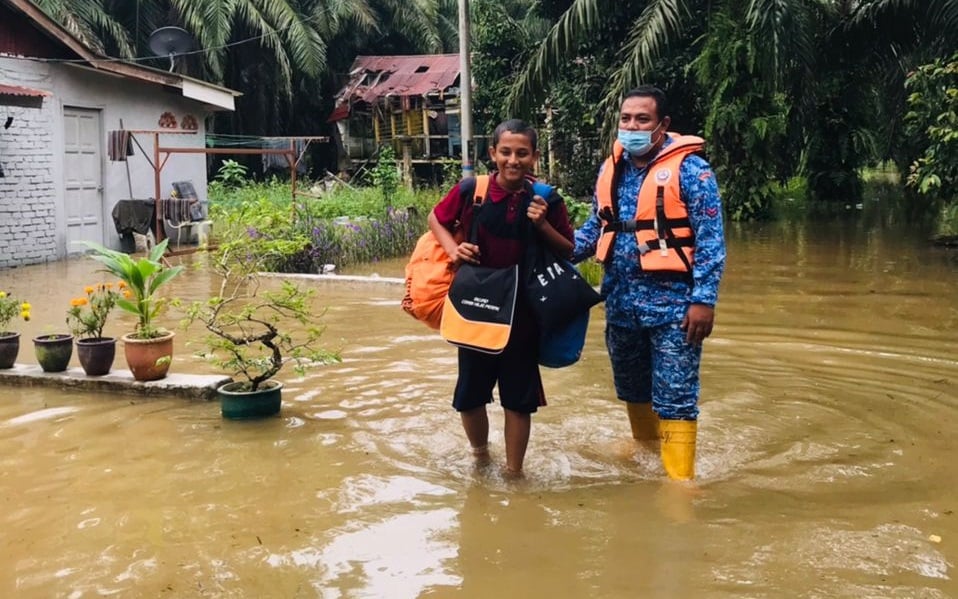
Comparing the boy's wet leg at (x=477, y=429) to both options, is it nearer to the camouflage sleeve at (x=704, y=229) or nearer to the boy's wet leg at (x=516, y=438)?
the boy's wet leg at (x=516, y=438)

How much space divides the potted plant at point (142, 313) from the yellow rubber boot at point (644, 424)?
2.94 m

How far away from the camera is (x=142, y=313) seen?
18.7 feet

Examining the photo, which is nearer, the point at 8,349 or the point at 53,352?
the point at 53,352

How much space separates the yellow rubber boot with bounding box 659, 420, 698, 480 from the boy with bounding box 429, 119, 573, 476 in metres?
0.58

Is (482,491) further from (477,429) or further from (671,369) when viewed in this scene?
(671,369)

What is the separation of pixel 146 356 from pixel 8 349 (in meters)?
1.17

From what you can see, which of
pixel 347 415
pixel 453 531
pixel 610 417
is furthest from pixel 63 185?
pixel 453 531

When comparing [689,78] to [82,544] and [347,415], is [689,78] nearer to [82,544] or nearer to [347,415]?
[347,415]

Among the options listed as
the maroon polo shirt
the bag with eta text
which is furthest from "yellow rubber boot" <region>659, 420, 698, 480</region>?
the maroon polo shirt

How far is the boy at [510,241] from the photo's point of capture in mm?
3943

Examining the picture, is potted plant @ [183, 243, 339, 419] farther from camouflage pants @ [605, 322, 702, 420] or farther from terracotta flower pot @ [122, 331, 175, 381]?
camouflage pants @ [605, 322, 702, 420]

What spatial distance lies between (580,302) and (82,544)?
2209 mm

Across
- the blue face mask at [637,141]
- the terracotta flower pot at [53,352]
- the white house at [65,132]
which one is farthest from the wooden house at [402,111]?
the blue face mask at [637,141]

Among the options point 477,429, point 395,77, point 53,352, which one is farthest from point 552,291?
point 395,77
